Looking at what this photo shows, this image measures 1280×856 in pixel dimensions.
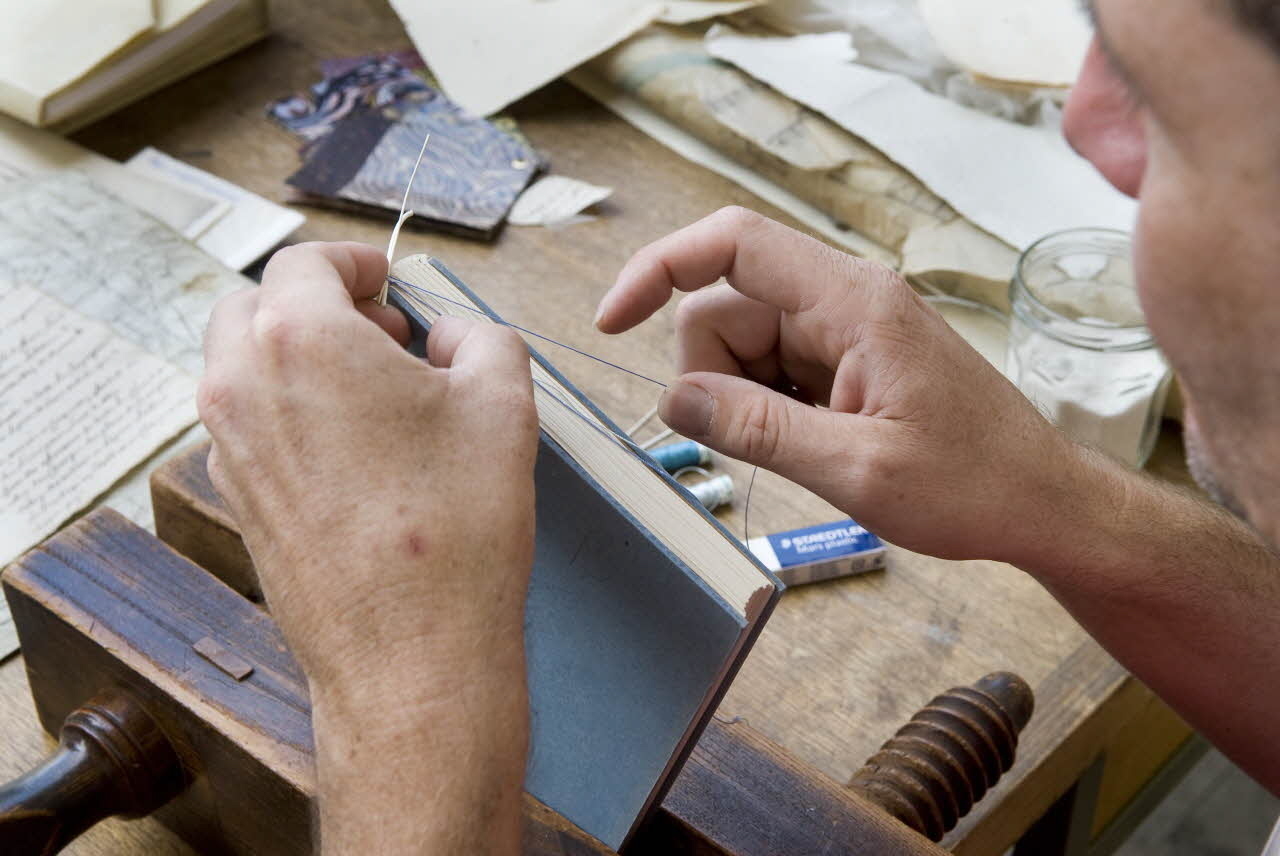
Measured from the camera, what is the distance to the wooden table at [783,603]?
89 centimetres

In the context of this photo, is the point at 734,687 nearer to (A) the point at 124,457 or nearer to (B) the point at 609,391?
(B) the point at 609,391

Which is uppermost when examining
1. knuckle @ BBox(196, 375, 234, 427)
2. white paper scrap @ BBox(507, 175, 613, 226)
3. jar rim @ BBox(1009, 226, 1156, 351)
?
knuckle @ BBox(196, 375, 234, 427)

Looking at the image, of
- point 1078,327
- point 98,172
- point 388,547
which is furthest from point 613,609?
point 98,172

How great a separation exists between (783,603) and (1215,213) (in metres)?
0.53

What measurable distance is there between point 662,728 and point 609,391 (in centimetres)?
53

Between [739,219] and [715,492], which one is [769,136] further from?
[739,219]

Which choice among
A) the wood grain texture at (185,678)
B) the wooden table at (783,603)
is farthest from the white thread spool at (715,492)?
the wood grain texture at (185,678)

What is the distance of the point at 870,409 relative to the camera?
0.75 meters

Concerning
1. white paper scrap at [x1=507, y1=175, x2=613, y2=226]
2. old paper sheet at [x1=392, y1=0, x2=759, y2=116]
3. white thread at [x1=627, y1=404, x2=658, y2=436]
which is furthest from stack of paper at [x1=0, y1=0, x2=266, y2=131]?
white thread at [x1=627, y1=404, x2=658, y2=436]

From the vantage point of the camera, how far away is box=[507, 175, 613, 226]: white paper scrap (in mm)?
1341

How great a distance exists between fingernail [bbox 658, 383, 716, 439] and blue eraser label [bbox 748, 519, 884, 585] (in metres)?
0.27

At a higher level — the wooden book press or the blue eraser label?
the wooden book press

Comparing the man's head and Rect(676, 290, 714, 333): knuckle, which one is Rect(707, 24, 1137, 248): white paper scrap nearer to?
Rect(676, 290, 714, 333): knuckle

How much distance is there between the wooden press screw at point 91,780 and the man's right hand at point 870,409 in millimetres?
349
